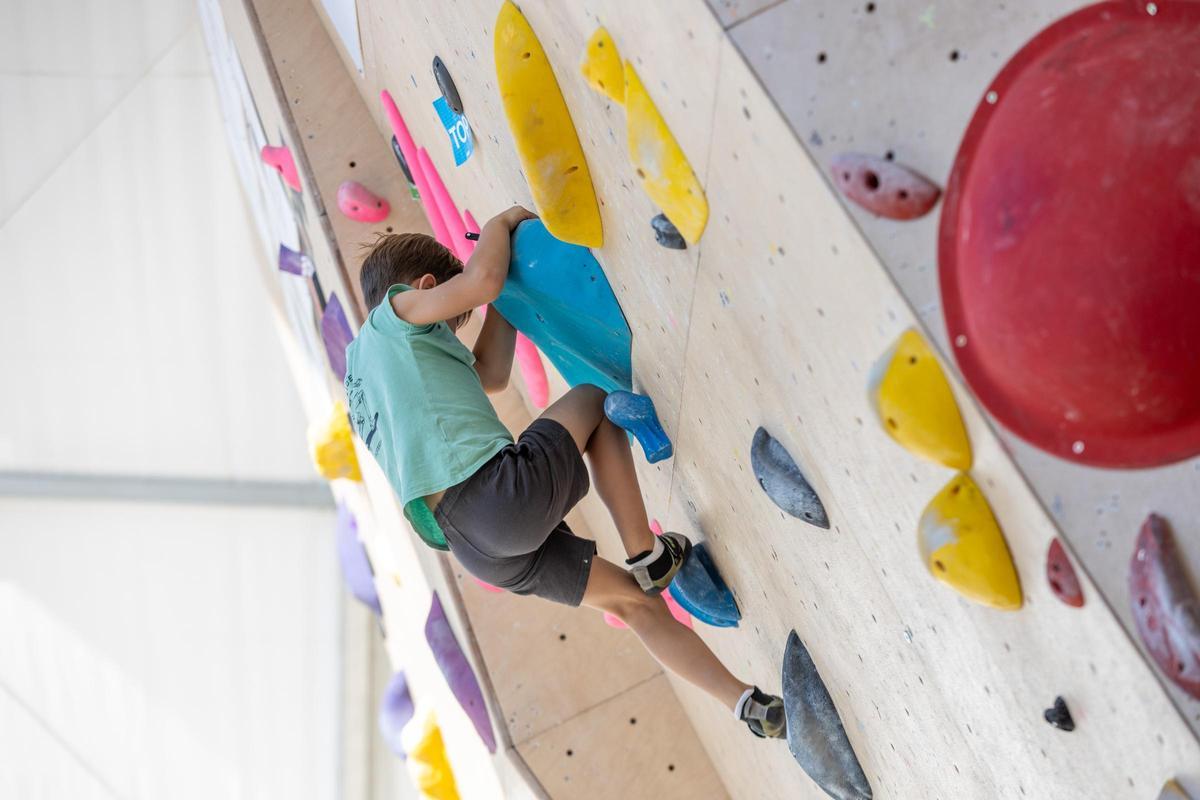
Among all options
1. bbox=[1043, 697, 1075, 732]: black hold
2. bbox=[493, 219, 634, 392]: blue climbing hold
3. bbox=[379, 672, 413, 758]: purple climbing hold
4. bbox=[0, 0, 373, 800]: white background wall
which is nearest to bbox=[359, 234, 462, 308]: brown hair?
bbox=[493, 219, 634, 392]: blue climbing hold

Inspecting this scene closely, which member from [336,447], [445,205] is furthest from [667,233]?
[336,447]

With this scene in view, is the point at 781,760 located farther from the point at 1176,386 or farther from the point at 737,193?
the point at 1176,386

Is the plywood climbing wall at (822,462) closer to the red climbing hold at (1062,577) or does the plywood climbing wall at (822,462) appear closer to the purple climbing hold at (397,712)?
the red climbing hold at (1062,577)

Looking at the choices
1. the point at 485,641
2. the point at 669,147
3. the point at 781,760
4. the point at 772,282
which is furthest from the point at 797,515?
the point at 485,641

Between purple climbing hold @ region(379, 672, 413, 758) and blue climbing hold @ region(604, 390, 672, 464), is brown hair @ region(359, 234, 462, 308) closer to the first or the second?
blue climbing hold @ region(604, 390, 672, 464)

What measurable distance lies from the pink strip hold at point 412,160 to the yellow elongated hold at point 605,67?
1.34 meters

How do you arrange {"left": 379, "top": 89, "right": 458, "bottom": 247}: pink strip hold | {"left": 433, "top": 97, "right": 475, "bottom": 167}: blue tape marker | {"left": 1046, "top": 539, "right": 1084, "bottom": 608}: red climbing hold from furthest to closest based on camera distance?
{"left": 379, "top": 89, "right": 458, "bottom": 247}: pink strip hold
{"left": 433, "top": 97, "right": 475, "bottom": 167}: blue tape marker
{"left": 1046, "top": 539, "right": 1084, "bottom": 608}: red climbing hold

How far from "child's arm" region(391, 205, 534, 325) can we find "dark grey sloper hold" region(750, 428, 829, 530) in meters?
0.48

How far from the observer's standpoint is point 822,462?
1139 millimetres

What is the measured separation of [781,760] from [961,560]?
3.12ft

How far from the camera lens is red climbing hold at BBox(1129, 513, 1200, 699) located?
2.30ft

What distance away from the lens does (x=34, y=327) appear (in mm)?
4605

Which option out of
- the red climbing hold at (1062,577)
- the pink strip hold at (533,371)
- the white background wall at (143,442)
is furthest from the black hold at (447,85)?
the white background wall at (143,442)

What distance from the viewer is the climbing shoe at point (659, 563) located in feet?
5.68
